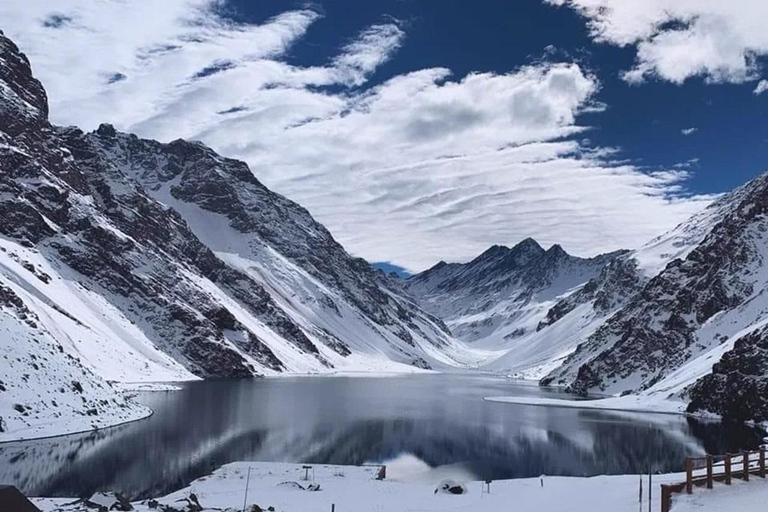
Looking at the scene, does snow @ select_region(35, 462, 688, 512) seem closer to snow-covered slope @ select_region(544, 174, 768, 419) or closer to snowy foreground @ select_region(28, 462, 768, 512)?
snowy foreground @ select_region(28, 462, 768, 512)

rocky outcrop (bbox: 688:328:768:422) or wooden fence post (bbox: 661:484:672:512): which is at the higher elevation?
rocky outcrop (bbox: 688:328:768:422)

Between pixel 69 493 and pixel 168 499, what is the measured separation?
10.1m

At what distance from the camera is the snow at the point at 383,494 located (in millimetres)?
36969

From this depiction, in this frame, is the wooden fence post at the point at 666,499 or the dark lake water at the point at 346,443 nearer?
the wooden fence post at the point at 666,499

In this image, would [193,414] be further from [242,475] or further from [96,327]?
[96,327]

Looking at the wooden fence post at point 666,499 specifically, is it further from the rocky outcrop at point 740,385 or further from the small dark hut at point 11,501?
the rocky outcrop at point 740,385

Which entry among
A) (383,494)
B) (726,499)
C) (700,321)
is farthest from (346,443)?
(700,321)

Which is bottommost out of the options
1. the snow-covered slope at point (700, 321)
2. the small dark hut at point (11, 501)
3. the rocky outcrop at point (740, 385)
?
the small dark hut at point (11, 501)

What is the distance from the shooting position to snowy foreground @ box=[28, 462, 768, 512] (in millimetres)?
31484

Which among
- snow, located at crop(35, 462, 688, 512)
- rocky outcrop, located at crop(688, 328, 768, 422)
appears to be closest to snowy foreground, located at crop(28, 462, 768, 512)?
snow, located at crop(35, 462, 688, 512)

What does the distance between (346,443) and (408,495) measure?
32038mm

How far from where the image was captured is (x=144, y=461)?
56.6 meters

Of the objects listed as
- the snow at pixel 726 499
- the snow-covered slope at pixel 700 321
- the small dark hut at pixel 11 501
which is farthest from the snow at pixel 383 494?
the snow-covered slope at pixel 700 321

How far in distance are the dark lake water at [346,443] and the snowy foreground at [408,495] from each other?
19.5 ft
